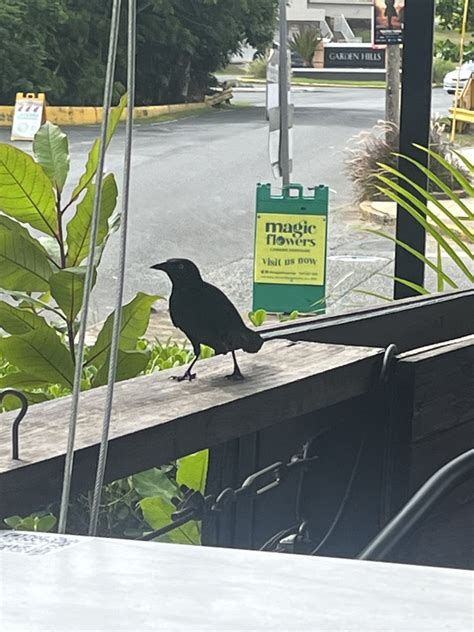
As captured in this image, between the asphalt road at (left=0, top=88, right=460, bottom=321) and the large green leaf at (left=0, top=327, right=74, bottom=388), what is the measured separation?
251 centimetres

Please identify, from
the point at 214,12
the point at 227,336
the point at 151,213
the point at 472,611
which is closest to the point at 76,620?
the point at 472,611

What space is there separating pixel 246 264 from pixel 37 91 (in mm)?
12793

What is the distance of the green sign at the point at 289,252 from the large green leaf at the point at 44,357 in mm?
4450

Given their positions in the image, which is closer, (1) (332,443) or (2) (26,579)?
(2) (26,579)

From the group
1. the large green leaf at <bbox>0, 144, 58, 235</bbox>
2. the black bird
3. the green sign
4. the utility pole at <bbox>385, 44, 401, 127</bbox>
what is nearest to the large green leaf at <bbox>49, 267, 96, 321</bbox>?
the large green leaf at <bbox>0, 144, 58, 235</bbox>

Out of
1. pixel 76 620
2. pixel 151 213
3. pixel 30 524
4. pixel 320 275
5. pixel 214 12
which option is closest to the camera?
pixel 76 620

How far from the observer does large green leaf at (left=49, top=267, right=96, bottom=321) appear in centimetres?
230

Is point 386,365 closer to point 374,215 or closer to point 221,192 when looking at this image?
point 374,215

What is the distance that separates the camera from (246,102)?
25234 millimetres

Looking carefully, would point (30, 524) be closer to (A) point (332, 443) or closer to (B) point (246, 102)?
(A) point (332, 443)

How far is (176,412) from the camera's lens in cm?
148

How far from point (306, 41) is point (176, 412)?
24.5 meters

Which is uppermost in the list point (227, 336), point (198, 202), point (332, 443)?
point (227, 336)

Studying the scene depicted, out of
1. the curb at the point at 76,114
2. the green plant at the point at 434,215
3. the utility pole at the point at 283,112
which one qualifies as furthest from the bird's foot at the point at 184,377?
the curb at the point at 76,114
